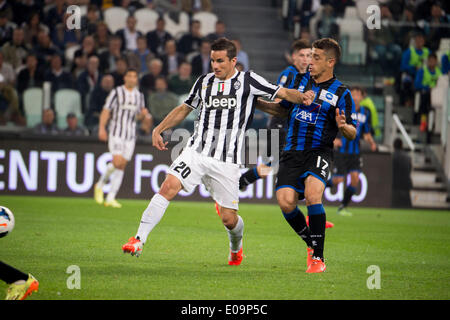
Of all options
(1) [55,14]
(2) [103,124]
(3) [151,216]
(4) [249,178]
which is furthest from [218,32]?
(3) [151,216]

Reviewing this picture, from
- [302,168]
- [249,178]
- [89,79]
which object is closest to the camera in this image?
[302,168]

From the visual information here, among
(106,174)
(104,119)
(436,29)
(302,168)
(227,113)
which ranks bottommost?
(106,174)

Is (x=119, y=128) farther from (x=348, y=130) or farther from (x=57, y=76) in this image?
(x=348, y=130)

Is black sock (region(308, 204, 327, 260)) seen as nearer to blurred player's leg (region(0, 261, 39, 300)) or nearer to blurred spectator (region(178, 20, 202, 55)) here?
blurred player's leg (region(0, 261, 39, 300))

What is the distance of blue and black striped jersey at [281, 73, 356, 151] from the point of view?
6770mm

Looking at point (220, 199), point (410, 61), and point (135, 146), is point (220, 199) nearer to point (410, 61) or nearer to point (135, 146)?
point (135, 146)

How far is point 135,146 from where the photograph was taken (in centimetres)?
1473

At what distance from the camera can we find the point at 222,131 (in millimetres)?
6629

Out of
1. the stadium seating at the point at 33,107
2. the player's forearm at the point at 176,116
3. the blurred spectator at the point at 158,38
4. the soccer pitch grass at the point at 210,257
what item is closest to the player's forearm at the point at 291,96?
the player's forearm at the point at 176,116

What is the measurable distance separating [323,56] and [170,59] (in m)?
10.2

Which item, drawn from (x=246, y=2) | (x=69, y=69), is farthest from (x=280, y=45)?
(x=69, y=69)

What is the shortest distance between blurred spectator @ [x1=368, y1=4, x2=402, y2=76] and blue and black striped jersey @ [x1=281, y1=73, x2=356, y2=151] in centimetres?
1071

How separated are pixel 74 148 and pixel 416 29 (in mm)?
8975

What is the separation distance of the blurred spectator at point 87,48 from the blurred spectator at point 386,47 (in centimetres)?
637
